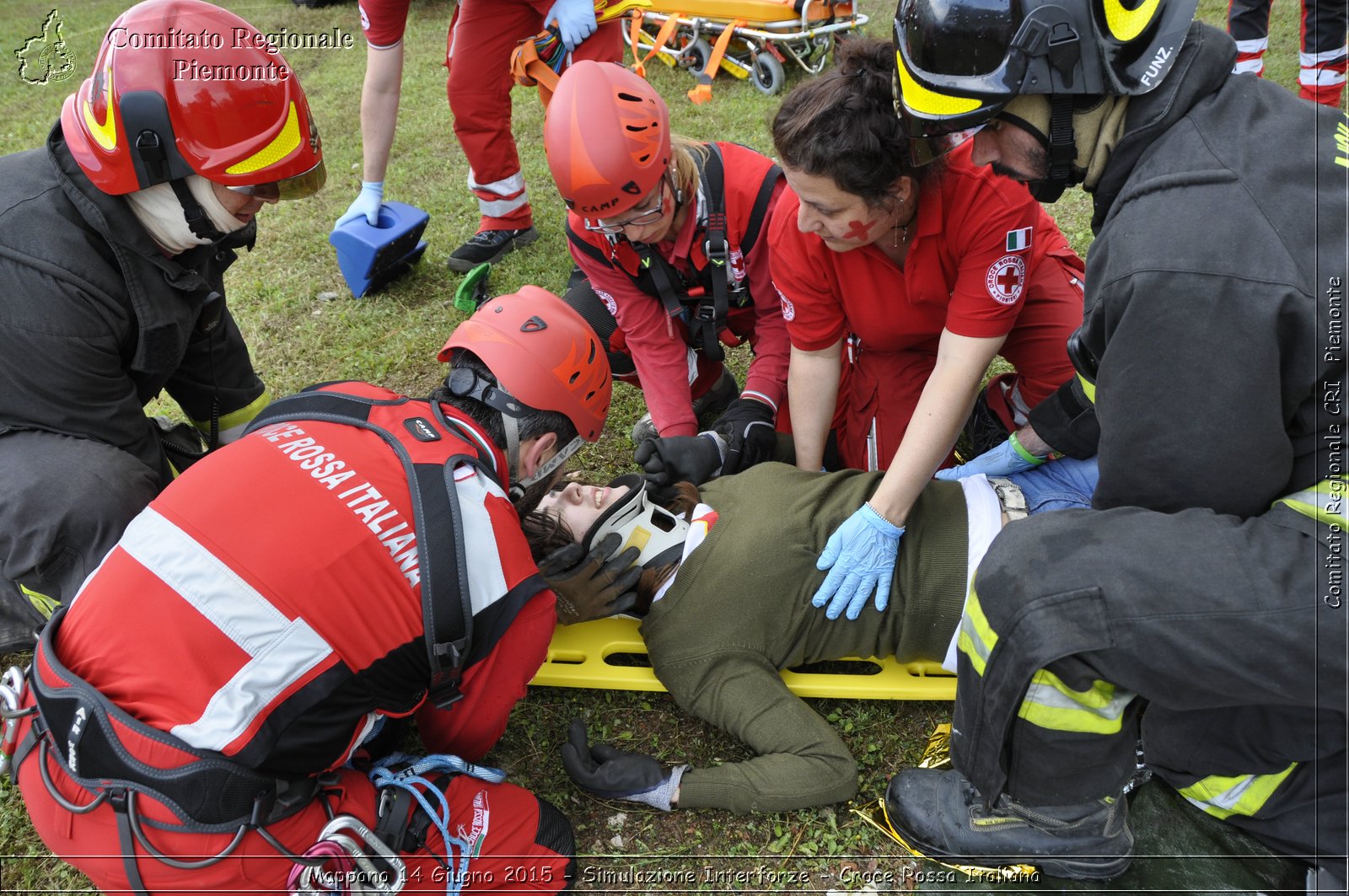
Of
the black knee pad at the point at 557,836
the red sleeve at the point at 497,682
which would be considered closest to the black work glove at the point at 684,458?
the red sleeve at the point at 497,682

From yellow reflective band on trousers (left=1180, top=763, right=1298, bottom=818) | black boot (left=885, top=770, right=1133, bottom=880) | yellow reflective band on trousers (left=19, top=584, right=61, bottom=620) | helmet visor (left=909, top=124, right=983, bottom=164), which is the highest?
helmet visor (left=909, top=124, right=983, bottom=164)

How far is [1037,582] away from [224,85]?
257cm

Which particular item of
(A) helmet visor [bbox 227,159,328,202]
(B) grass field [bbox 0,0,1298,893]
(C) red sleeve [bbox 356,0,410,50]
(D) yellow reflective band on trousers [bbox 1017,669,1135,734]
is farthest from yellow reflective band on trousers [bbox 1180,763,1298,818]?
(C) red sleeve [bbox 356,0,410,50]

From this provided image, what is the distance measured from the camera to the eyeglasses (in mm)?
3488

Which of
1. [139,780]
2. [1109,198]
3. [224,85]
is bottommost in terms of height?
[139,780]

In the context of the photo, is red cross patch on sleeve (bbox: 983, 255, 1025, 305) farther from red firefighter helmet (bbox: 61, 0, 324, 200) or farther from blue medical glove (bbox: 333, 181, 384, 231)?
blue medical glove (bbox: 333, 181, 384, 231)

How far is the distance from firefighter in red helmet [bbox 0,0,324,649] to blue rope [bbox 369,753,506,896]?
1147 mm

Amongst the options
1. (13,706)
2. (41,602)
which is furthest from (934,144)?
(41,602)

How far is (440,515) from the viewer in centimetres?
228

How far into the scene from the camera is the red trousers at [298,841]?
212 cm

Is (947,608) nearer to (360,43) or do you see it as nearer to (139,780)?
(139,780)

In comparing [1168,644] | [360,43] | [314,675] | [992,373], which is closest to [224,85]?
[314,675]

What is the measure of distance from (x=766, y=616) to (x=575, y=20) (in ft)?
11.7

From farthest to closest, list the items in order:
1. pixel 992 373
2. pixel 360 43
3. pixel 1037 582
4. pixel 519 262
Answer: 1. pixel 360 43
2. pixel 519 262
3. pixel 992 373
4. pixel 1037 582
